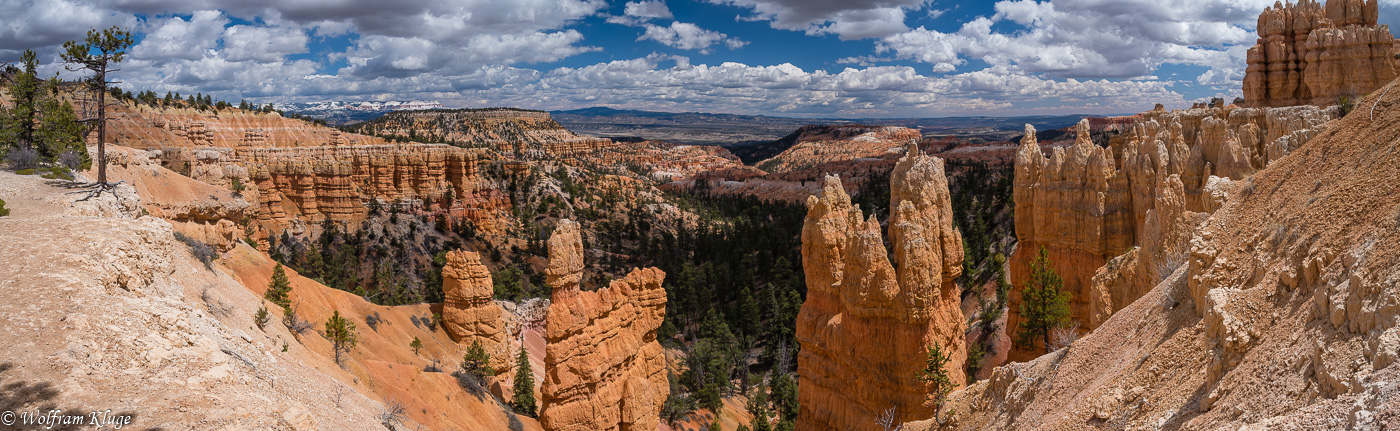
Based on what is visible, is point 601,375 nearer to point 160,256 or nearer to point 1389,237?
point 160,256

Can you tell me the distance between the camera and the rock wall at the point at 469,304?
97.8 feet

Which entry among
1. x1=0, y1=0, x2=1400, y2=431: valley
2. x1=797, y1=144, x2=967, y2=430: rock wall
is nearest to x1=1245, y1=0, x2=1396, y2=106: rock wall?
x1=0, y1=0, x2=1400, y2=431: valley

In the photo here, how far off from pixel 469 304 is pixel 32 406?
23812 mm

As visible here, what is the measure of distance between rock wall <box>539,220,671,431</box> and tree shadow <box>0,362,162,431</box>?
50.6 ft

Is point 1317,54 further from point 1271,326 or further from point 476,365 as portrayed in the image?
point 476,365

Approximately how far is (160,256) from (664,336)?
3689 centimetres

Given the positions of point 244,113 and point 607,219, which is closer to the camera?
point 244,113

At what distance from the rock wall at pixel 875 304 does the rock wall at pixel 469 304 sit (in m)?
15.6

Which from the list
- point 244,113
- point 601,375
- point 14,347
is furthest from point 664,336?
point 244,113

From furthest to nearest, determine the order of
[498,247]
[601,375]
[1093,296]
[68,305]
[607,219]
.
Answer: [607,219] → [498,247] → [601,375] → [1093,296] → [68,305]

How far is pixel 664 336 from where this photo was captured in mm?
48812

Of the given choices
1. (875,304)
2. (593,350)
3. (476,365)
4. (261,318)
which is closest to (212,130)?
(476,365)

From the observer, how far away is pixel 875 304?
20234 millimetres

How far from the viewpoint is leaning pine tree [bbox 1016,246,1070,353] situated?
23828mm
